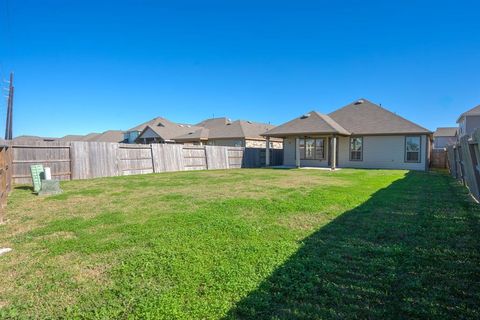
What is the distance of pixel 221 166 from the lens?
20.5 m

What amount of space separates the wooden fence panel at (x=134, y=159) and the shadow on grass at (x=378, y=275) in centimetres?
1254

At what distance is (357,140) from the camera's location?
20.2 m

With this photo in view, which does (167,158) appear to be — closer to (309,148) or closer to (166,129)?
(309,148)

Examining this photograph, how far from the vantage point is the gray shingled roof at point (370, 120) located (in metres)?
18.7

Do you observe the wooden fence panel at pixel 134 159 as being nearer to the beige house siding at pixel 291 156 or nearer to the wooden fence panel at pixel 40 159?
the wooden fence panel at pixel 40 159

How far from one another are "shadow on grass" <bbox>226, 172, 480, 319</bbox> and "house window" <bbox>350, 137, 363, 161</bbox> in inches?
613

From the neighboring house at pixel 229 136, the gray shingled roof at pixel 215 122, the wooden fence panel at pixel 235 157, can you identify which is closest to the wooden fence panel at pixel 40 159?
the wooden fence panel at pixel 235 157

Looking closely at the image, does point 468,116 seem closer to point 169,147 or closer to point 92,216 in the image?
point 169,147

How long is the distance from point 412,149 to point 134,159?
17462mm

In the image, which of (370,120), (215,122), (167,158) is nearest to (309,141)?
(370,120)

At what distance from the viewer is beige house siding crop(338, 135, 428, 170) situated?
1834 cm

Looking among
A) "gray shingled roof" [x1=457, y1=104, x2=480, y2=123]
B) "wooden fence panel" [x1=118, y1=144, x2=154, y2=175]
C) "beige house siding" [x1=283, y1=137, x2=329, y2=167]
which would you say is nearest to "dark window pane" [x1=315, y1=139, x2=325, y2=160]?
"beige house siding" [x1=283, y1=137, x2=329, y2=167]

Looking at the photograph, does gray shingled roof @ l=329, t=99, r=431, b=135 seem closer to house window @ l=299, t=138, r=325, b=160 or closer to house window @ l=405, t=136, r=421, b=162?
house window @ l=405, t=136, r=421, b=162

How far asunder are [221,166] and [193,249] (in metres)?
16.7
